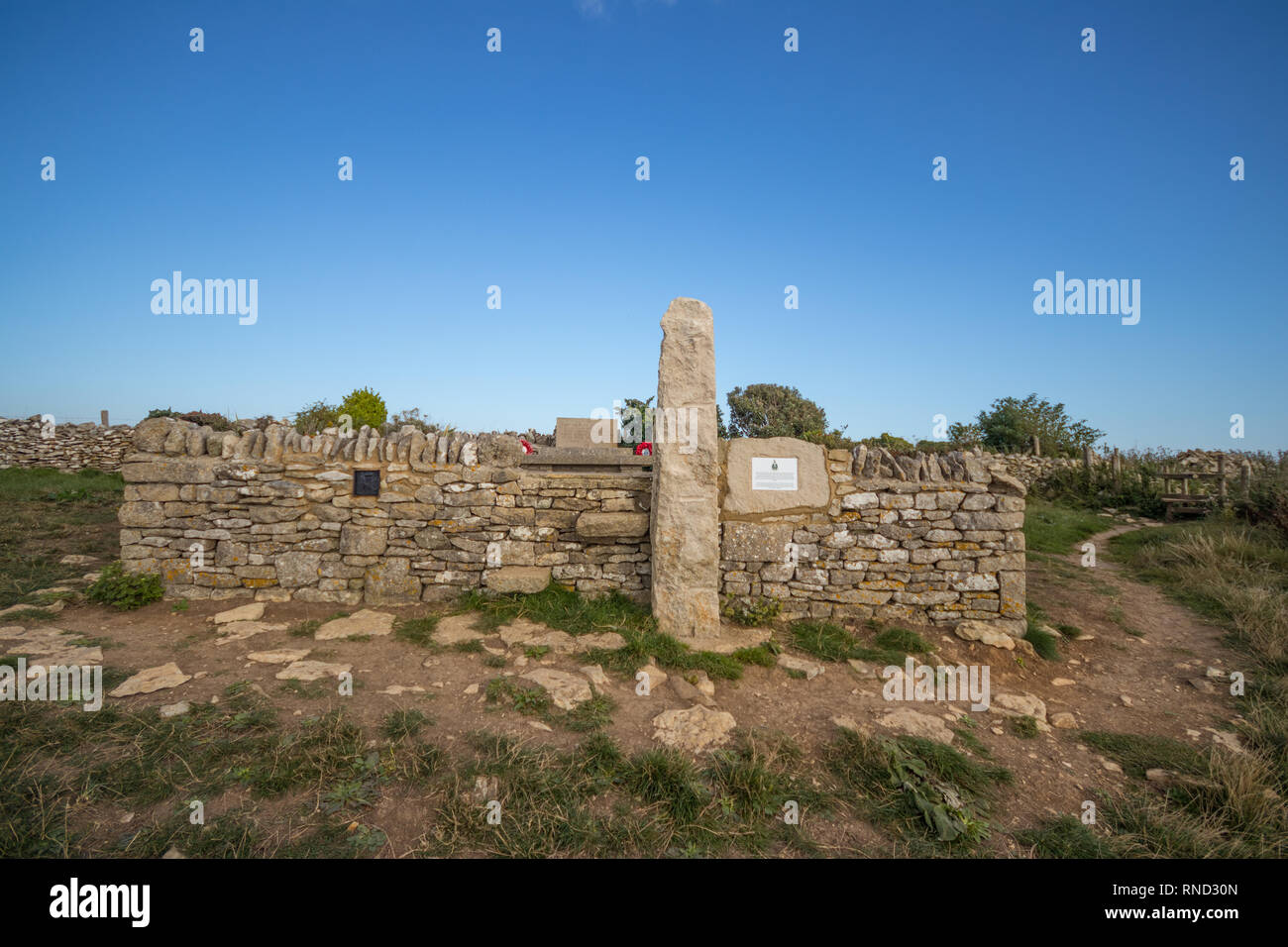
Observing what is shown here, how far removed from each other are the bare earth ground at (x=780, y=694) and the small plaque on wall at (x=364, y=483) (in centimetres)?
132

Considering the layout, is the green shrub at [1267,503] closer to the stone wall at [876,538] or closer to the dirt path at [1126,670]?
the dirt path at [1126,670]

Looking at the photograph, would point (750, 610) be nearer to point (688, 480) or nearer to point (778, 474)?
point (778, 474)

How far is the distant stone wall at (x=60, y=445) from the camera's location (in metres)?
14.4

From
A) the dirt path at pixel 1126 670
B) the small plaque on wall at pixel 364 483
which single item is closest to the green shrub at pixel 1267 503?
the dirt path at pixel 1126 670

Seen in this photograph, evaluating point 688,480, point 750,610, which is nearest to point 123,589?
point 688,480

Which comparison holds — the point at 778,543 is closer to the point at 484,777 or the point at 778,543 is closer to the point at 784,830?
the point at 784,830

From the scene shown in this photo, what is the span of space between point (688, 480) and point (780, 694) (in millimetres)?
2178

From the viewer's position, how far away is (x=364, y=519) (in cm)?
612

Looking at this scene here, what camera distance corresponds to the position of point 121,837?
2.72 metres

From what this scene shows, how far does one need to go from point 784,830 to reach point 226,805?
313 cm

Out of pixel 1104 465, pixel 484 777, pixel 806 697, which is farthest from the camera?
pixel 1104 465

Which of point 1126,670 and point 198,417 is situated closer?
point 1126,670
